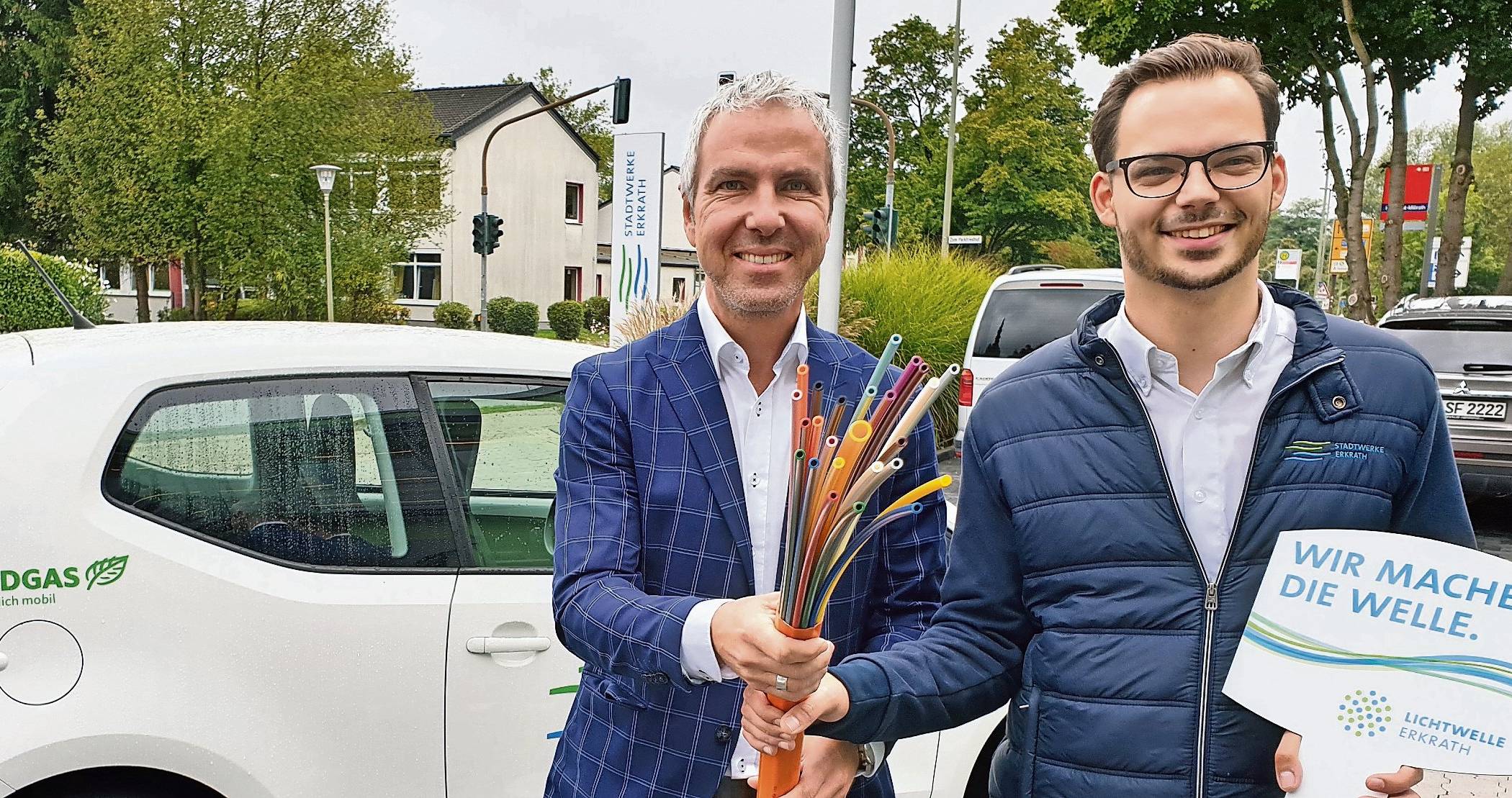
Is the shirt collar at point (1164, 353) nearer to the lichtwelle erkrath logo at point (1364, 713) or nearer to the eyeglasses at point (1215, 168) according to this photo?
the eyeglasses at point (1215, 168)

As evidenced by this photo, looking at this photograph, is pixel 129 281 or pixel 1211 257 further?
pixel 129 281

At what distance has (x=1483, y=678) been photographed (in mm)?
1380

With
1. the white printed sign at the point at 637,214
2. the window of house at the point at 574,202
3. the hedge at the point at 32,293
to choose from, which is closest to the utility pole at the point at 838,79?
the white printed sign at the point at 637,214

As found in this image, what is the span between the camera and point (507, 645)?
2.71 meters

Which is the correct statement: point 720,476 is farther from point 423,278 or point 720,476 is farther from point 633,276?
point 423,278

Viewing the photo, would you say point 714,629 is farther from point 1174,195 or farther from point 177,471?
point 177,471

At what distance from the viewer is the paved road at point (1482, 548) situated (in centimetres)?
148

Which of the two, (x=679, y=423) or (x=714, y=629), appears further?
(x=679, y=423)

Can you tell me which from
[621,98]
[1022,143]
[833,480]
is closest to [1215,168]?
[833,480]

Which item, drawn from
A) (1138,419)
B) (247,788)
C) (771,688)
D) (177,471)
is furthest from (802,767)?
(177,471)

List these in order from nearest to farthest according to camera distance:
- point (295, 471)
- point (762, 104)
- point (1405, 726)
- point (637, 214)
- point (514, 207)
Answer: point (1405, 726), point (762, 104), point (295, 471), point (637, 214), point (514, 207)

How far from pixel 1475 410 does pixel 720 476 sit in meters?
8.95

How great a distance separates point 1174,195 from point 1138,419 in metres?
0.31

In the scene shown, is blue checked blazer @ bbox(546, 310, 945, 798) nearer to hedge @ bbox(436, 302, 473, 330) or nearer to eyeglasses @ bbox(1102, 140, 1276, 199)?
eyeglasses @ bbox(1102, 140, 1276, 199)
